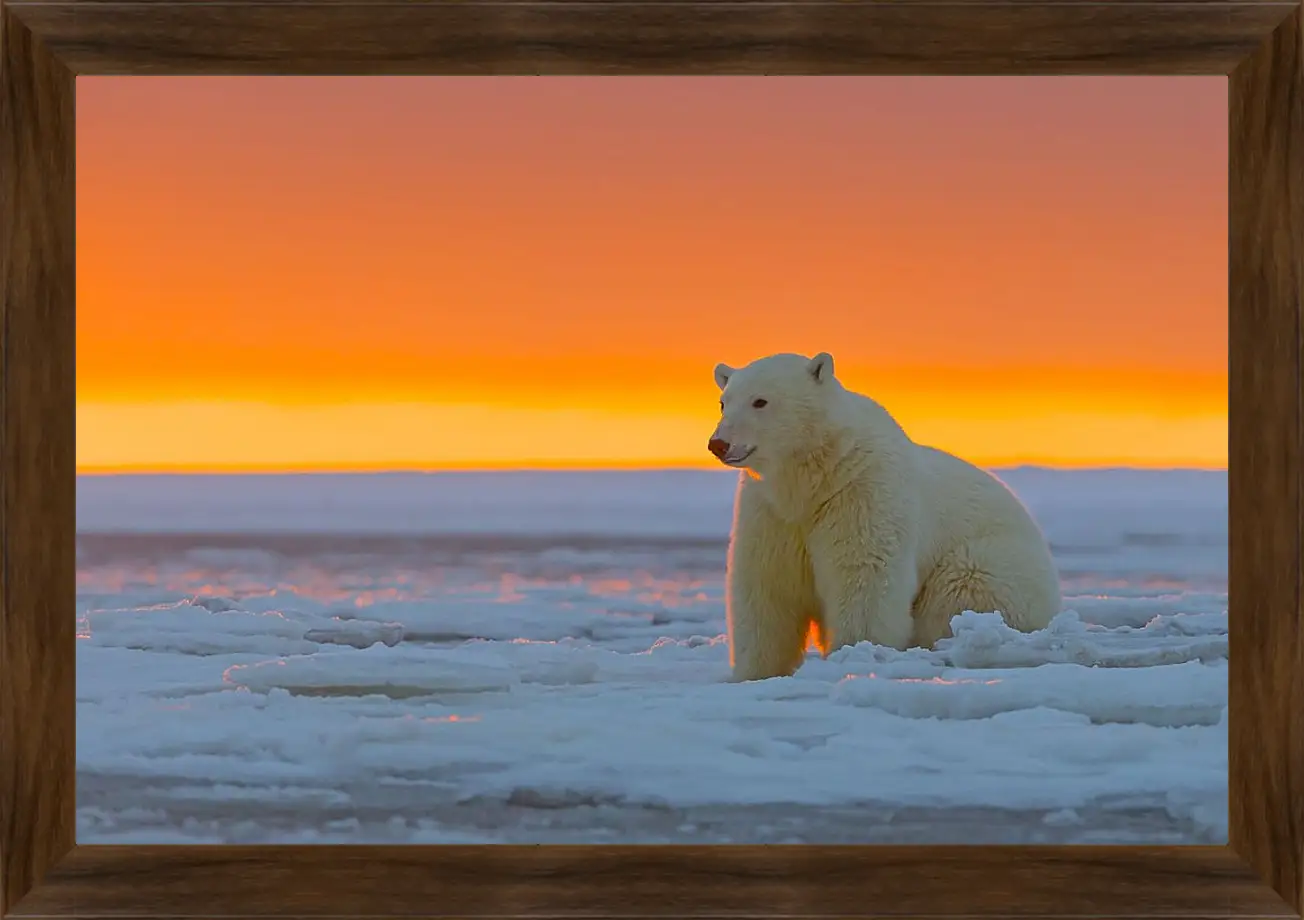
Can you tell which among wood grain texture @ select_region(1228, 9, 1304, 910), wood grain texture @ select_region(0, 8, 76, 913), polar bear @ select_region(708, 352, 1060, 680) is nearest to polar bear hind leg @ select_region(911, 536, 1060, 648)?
polar bear @ select_region(708, 352, 1060, 680)

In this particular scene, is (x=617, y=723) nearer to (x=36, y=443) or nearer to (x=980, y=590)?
(x=36, y=443)

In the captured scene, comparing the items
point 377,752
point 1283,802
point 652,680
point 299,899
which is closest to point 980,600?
point 652,680

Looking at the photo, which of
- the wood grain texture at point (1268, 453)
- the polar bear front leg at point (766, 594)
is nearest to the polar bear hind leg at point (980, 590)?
the polar bear front leg at point (766, 594)

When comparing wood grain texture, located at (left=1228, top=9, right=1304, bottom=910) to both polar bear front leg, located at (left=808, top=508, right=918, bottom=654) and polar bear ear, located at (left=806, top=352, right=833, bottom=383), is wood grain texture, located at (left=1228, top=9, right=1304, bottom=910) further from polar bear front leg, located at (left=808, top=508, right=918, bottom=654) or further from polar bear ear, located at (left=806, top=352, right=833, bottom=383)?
polar bear ear, located at (left=806, top=352, right=833, bottom=383)

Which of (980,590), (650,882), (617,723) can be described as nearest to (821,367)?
(980,590)

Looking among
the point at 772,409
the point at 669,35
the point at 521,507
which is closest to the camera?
the point at 669,35

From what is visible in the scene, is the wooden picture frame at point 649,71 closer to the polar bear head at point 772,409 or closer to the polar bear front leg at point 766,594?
the polar bear head at point 772,409
